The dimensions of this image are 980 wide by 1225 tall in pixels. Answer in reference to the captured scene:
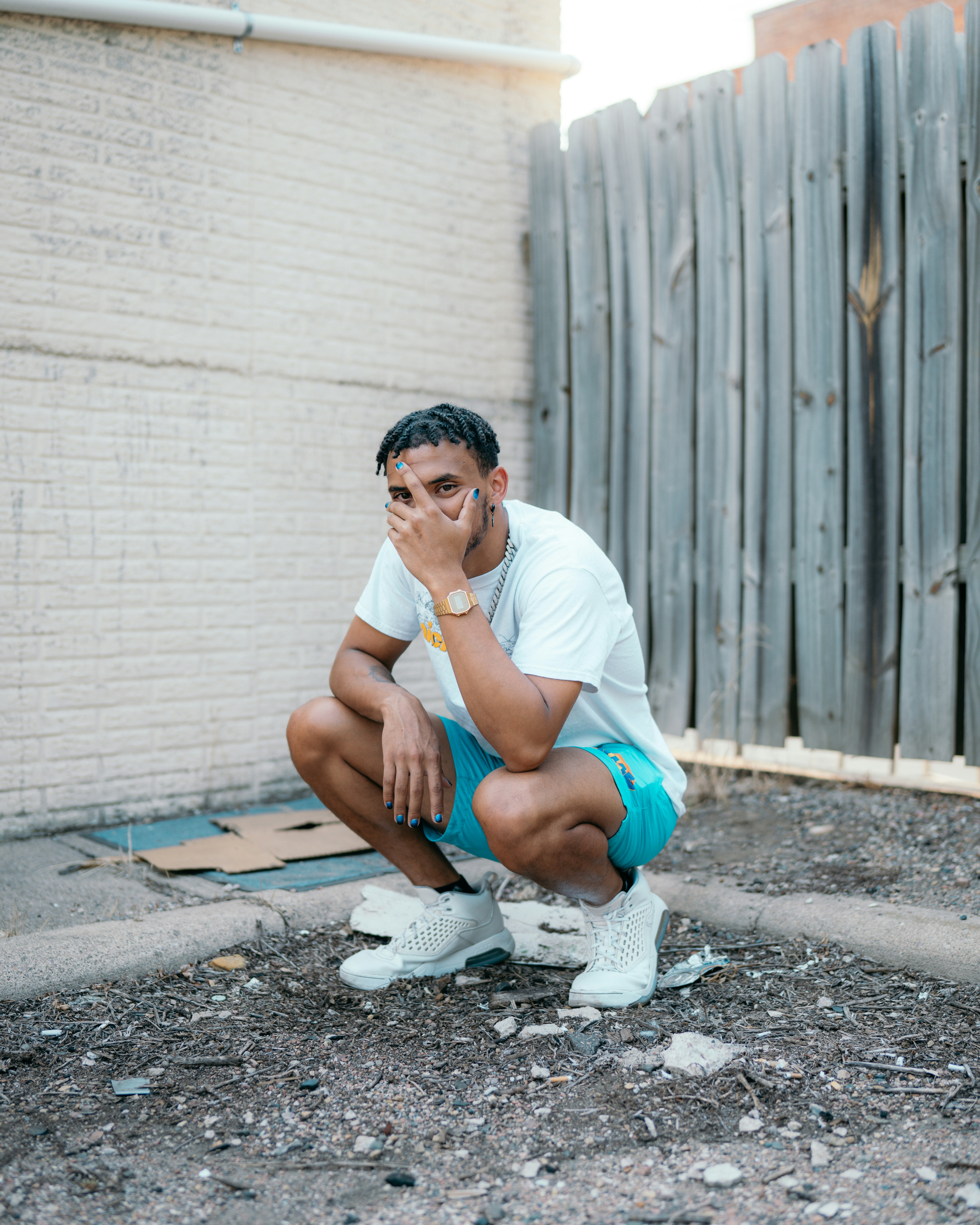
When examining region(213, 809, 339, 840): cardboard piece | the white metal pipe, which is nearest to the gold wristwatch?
region(213, 809, 339, 840): cardboard piece

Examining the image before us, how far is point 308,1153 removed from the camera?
6.15 feet

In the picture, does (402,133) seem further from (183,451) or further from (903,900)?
(903,900)

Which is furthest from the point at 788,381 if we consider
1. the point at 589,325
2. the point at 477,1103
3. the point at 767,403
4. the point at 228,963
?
the point at 477,1103

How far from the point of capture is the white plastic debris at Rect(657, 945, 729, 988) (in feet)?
8.45

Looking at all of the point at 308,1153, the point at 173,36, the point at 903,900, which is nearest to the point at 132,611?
the point at 173,36

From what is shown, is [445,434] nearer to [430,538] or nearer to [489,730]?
[430,538]

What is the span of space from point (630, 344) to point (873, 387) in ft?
3.96

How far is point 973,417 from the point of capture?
379 centimetres

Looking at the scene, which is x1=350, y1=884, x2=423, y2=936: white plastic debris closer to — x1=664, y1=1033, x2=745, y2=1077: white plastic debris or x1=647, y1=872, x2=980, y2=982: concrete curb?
x1=647, y1=872, x2=980, y2=982: concrete curb

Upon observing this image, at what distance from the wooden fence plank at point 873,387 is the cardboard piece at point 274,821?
2137 mm

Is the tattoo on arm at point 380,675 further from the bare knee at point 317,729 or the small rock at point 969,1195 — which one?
the small rock at point 969,1195

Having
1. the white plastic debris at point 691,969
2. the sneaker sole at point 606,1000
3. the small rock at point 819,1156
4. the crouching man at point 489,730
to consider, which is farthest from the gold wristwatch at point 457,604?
the small rock at point 819,1156

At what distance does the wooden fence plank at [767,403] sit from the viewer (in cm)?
427

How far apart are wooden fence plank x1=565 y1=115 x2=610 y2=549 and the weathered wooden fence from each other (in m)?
0.01
